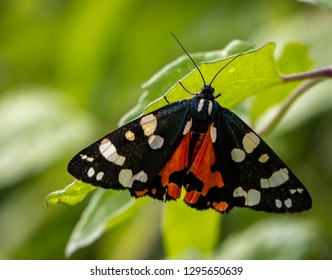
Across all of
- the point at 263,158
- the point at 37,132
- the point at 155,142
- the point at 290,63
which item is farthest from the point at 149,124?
the point at 37,132

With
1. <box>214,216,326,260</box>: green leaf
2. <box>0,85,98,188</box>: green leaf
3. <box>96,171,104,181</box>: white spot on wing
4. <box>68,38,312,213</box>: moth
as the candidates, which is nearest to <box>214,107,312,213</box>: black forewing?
<box>68,38,312,213</box>: moth

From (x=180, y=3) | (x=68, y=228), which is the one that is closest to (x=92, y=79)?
(x=180, y=3)

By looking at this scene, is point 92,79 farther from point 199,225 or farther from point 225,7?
point 199,225

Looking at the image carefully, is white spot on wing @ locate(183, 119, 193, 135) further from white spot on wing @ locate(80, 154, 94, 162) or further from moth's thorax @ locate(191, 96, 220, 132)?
white spot on wing @ locate(80, 154, 94, 162)

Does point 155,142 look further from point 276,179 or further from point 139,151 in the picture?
point 276,179

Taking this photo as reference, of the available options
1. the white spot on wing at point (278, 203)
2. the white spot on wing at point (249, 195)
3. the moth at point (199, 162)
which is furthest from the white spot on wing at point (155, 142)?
the white spot on wing at point (278, 203)

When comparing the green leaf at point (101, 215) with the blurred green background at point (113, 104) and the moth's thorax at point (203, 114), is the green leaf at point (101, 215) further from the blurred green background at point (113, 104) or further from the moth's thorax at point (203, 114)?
the blurred green background at point (113, 104)
